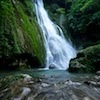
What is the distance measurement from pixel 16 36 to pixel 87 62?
186 inches

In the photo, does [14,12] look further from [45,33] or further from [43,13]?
[43,13]

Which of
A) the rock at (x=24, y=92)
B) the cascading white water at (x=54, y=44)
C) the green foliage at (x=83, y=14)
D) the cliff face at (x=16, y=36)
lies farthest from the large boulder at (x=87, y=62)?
the rock at (x=24, y=92)

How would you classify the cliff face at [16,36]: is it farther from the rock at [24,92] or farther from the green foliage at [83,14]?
the rock at [24,92]

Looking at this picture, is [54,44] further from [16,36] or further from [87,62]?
[16,36]

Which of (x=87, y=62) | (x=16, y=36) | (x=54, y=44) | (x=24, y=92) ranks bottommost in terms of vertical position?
(x=24, y=92)

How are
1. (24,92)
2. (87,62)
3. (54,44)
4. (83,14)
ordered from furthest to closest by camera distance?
(83,14)
(54,44)
(87,62)
(24,92)

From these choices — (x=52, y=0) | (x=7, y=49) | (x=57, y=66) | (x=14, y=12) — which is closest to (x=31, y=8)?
(x=14, y=12)

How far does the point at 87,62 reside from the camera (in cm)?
1542

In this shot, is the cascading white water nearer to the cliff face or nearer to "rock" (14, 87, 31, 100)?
the cliff face

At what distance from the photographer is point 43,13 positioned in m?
24.3

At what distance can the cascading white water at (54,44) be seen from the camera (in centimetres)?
1877

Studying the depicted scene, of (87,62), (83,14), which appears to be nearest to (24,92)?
(87,62)

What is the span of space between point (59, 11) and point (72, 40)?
15.2 feet

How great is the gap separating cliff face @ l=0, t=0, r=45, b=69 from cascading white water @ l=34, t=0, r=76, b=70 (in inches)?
41.7
